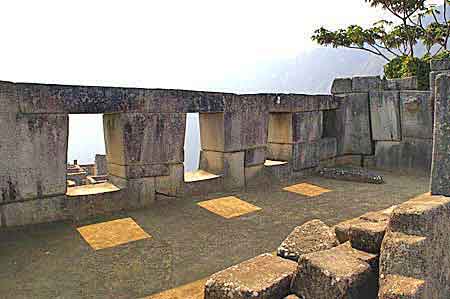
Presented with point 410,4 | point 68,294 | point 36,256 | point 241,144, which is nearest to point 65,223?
point 36,256

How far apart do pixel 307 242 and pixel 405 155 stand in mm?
6762

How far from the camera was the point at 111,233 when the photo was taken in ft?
16.2

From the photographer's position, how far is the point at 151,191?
6277mm

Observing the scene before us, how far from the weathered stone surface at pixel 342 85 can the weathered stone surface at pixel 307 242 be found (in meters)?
7.02

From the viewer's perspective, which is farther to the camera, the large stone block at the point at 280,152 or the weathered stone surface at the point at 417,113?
the weathered stone surface at the point at 417,113

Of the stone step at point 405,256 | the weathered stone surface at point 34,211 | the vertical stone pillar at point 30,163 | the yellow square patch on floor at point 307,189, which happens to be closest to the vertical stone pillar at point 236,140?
the yellow square patch on floor at point 307,189

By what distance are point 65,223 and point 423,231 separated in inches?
178

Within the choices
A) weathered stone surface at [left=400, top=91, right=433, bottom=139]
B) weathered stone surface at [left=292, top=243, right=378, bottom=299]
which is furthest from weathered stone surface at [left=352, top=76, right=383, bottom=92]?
weathered stone surface at [left=292, top=243, right=378, bottom=299]

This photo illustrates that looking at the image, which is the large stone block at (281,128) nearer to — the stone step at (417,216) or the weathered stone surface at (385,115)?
the weathered stone surface at (385,115)

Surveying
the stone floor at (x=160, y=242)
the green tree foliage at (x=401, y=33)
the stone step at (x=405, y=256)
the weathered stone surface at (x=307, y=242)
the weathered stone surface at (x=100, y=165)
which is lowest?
the weathered stone surface at (x=100, y=165)

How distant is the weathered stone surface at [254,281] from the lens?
2793 millimetres

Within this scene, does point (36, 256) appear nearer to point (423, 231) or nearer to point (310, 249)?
point (310, 249)

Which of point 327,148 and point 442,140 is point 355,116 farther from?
point 442,140

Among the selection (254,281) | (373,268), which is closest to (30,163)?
(254,281)
